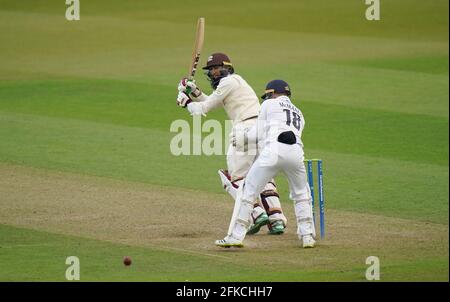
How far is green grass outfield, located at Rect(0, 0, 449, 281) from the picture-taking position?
1139cm

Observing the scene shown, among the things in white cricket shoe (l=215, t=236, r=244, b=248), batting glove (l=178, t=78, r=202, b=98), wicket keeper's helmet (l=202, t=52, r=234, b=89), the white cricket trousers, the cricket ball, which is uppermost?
wicket keeper's helmet (l=202, t=52, r=234, b=89)

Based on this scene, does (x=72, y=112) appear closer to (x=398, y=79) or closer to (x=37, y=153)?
(x=37, y=153)

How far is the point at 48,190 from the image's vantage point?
577 inches

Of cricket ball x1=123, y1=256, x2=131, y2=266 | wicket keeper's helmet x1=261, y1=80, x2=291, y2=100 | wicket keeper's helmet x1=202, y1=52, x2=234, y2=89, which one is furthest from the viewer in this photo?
wicket keeper's helmet x1=202, y1=52, x2=234, y2=89

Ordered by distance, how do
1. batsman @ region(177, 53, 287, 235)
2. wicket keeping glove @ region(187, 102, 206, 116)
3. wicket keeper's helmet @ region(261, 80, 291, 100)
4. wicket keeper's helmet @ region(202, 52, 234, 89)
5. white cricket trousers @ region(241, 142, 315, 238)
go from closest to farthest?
1. white cricket trousers @ region(241, 142, 315, 238)
2. wicket keeper's helmet @ region(261, 80, 291, 100)
3. batsman @ region(177, 53, 287, 235)
4. wicket keeping glove @ region(187, 102, 206, 116)
5. wicket keeper's helmet @ region(202, 52, 234, 89)

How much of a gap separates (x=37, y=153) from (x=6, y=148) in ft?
2.19

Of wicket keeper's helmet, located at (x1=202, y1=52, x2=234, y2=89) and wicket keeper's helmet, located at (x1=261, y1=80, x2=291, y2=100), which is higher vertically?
wicket keeper's helmet, located at (x1=202, y1=52, x2=234, y2=89)

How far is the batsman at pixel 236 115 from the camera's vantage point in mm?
12570

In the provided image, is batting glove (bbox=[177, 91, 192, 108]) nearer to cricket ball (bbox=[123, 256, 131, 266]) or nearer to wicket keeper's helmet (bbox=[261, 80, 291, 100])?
wicket keeper's helmet (bbox=[261, 80, 291, 100])

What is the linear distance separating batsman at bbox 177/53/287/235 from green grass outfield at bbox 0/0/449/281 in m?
0.27

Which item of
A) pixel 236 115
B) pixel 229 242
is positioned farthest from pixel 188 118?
pixel 229 242

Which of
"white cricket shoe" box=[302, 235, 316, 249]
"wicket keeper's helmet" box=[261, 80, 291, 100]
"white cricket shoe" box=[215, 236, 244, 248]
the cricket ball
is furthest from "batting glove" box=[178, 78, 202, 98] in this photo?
the cricket ball

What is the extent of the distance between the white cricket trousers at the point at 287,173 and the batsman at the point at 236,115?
0.82 metres

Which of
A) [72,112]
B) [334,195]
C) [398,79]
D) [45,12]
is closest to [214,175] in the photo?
[334,195]
